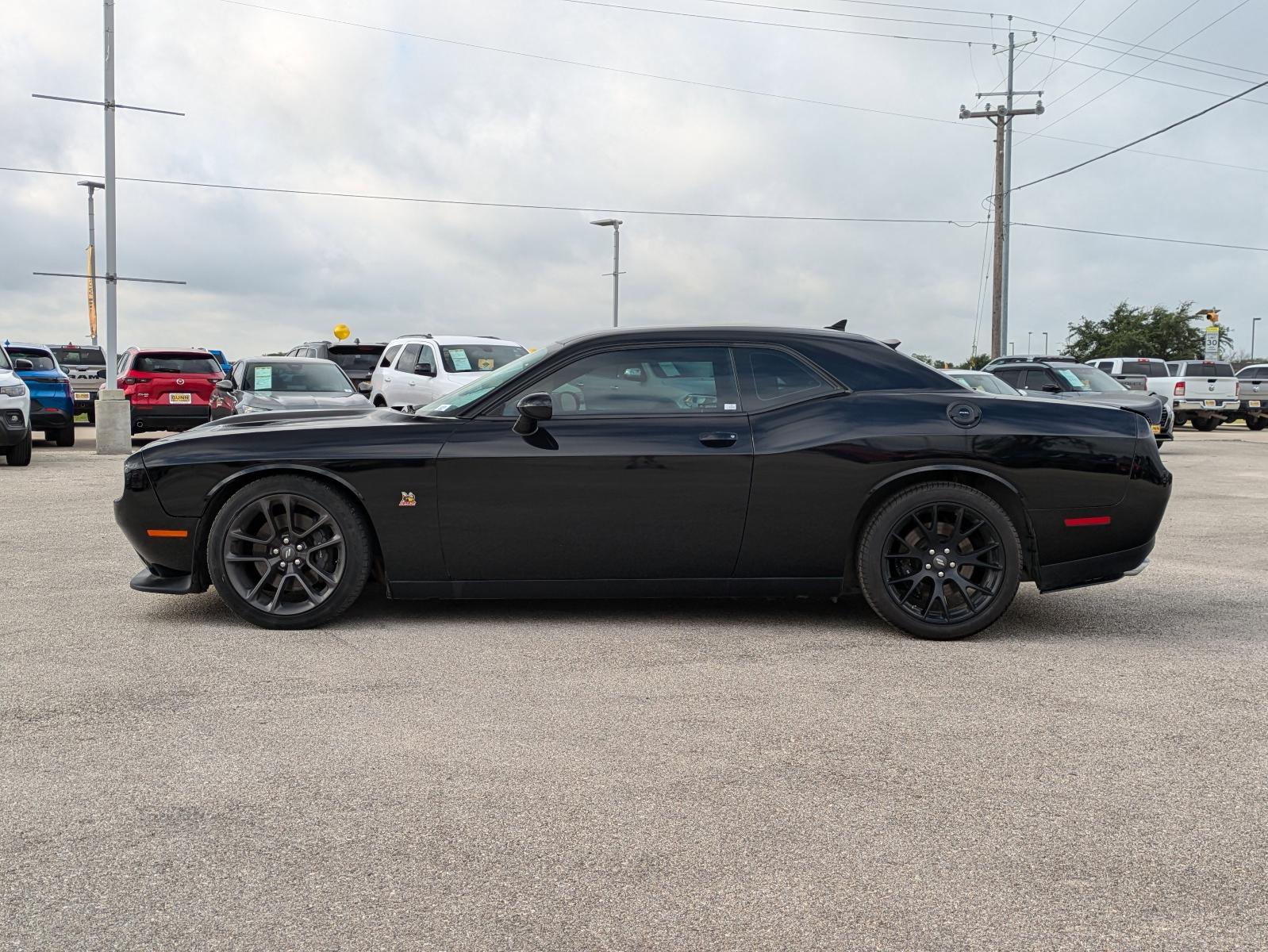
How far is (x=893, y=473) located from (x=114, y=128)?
59.6 feet

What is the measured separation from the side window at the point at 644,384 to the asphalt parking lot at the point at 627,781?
1.06 metres

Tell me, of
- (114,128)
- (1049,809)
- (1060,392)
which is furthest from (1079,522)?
(114,128)

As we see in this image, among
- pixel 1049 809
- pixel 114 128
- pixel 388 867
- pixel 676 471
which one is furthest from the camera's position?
pixel 114 128

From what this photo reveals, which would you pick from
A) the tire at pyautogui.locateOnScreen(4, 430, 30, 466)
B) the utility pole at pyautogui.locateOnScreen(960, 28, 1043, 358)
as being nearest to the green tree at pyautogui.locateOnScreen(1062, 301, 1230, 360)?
the utility pole at pyautogui.locateOnScreen(960, 28, 1043, 358)

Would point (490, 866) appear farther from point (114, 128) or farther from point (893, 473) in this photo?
point (114, 128)

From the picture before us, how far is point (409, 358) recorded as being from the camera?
1892 cm

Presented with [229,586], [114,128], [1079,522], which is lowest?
[229,586]

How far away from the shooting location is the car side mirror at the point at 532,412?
545cm

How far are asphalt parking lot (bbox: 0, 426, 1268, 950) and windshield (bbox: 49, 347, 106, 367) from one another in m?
24.8

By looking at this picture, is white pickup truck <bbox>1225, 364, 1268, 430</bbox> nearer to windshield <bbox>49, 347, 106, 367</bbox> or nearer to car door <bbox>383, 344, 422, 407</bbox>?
car door <bbox>383, 344, 422, 407</bbox>

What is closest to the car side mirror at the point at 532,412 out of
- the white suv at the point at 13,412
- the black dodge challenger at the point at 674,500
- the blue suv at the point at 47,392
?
the black dodge challenger at the point at 674,500

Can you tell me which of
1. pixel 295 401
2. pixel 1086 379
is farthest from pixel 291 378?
pixel 1086 379

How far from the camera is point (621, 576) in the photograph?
563cm

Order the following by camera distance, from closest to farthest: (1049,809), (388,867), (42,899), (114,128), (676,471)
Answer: (42,899)
(388,867)
(1049,809)
(676,471)
(114,128)
